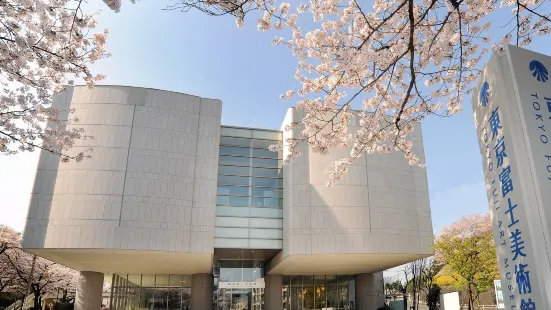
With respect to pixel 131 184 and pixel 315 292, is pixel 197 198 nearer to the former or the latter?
pixel 131 184

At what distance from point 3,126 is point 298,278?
20.2 meters

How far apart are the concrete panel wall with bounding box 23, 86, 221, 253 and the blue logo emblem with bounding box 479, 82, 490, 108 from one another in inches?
562

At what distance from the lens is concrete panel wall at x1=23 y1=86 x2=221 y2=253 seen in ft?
51.4

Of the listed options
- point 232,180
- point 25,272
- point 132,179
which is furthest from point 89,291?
point 232,180

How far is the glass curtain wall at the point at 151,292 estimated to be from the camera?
24141 mm

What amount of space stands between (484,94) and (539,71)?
21.0 inches

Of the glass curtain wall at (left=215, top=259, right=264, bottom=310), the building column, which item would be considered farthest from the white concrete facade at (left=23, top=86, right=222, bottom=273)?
the building column

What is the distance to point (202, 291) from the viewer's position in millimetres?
22859

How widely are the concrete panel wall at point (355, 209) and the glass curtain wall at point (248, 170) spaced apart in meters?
1.15

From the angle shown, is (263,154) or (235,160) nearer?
(235,160)

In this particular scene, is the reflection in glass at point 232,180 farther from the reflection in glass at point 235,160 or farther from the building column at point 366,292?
the building column at point 366,292

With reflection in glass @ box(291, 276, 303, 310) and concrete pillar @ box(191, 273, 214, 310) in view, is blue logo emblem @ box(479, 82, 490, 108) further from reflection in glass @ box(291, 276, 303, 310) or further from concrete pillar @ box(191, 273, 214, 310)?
reflection in glass @ box(291, 276, 303, 310)

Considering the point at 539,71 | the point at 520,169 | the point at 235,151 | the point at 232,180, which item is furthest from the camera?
the point at 235,151

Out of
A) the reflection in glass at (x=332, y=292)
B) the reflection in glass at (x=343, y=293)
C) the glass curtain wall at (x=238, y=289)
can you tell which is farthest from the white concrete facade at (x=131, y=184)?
the reflection in glass at (x=343, y=293)
